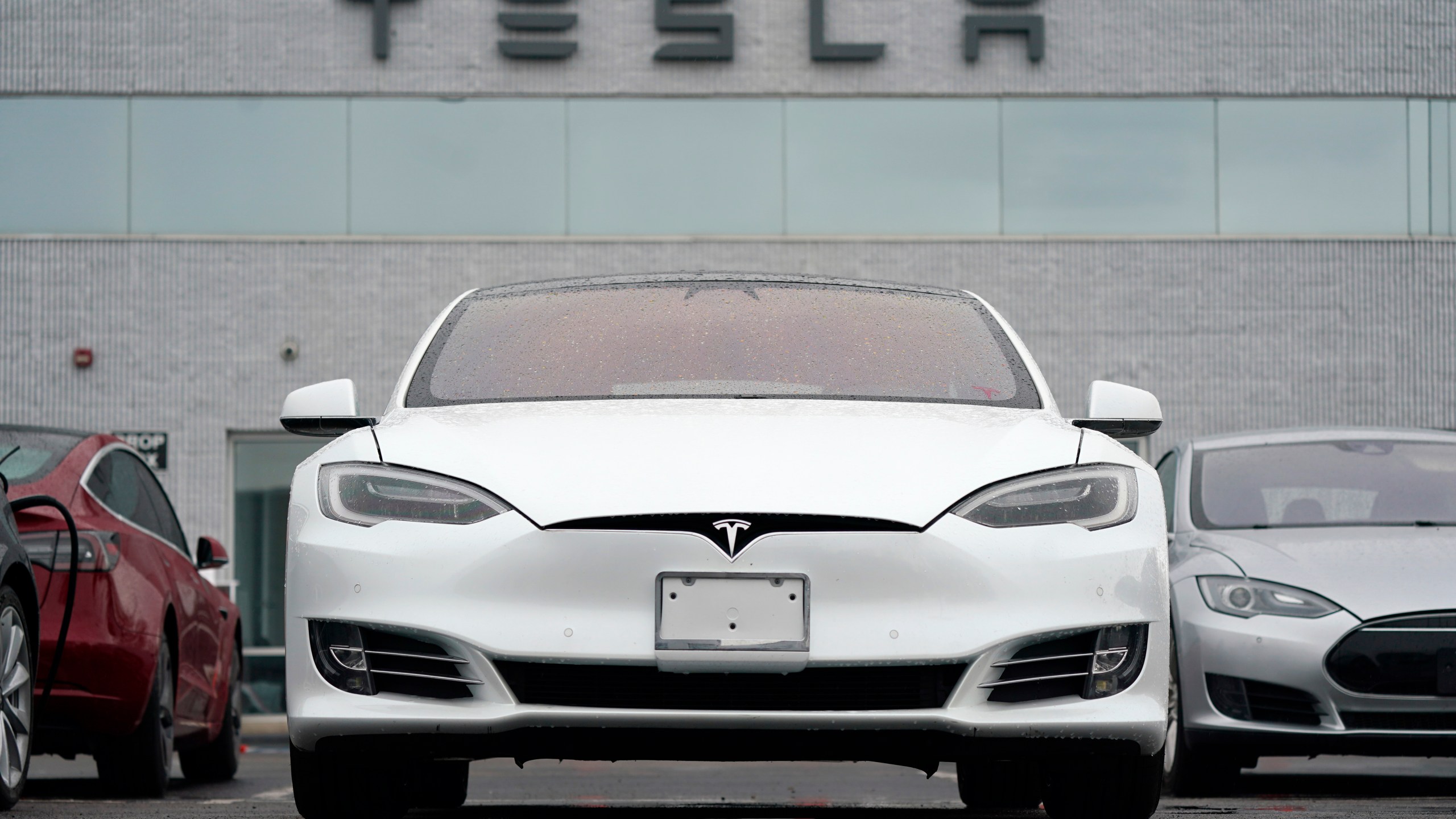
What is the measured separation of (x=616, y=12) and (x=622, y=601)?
1575 cm

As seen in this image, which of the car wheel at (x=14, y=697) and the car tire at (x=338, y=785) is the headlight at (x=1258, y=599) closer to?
the car tire at (x=338, y=785)

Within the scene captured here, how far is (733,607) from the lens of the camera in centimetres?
400

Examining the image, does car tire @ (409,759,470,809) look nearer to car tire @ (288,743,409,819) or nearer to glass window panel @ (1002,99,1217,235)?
car tire @ (288,743,409,819)

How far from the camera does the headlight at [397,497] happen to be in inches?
164

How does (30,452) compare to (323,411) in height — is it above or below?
below

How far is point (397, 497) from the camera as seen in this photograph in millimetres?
4258

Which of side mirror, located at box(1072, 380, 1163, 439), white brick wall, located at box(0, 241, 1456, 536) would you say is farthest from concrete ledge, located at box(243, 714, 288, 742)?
side mirror, located at box(1072, 380, 1163, 439)

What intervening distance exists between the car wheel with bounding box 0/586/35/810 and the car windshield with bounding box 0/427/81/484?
1253 millimetres

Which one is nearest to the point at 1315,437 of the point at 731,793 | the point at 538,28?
the point at 731,793

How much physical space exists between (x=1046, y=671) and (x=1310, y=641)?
3234mm

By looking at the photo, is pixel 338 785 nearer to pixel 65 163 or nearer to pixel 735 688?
pixel 735 688

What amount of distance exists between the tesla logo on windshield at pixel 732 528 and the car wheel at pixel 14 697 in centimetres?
253

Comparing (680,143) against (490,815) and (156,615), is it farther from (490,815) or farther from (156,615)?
(490,815)

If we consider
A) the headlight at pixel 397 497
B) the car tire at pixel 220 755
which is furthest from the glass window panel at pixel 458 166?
the headlight at pixel 397 497
